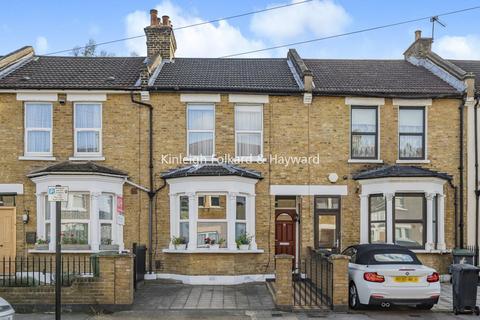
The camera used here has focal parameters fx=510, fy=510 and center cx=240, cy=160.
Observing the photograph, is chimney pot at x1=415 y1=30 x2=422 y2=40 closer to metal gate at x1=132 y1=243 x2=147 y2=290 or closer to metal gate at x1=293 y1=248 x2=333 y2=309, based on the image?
metal gate at x1=293 y1=248 x2=333 y2=309

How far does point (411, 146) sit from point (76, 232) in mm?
11392

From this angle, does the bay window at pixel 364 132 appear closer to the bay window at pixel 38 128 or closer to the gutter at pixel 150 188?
the gutter at pixel 150 188

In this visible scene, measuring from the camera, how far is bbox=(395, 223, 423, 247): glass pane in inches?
656

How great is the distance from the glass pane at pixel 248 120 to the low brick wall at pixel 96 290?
663cm

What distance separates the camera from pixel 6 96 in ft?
54.3

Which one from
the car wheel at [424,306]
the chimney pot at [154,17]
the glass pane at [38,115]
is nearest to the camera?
the car wheel at [424,306]

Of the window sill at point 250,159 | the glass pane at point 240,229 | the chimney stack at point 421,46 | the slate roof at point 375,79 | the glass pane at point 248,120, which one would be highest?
the chimney stack at point 421,46

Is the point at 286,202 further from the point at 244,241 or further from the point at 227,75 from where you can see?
the point at 227,75

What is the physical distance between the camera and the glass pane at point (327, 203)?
1697cm

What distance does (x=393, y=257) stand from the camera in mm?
12523

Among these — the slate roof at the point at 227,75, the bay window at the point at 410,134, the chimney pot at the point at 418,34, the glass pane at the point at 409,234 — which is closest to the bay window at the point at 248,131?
the slate roof at the point at 227,75

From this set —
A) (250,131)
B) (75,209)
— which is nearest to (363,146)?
(250,131)

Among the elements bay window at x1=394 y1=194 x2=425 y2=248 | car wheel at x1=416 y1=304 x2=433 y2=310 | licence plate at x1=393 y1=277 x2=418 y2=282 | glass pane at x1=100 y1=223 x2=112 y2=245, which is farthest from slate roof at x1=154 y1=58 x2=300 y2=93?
car wheel at x1=416 y1=304 x2=433 y2=310

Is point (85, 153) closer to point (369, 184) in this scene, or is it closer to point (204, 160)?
point (204, 160)
